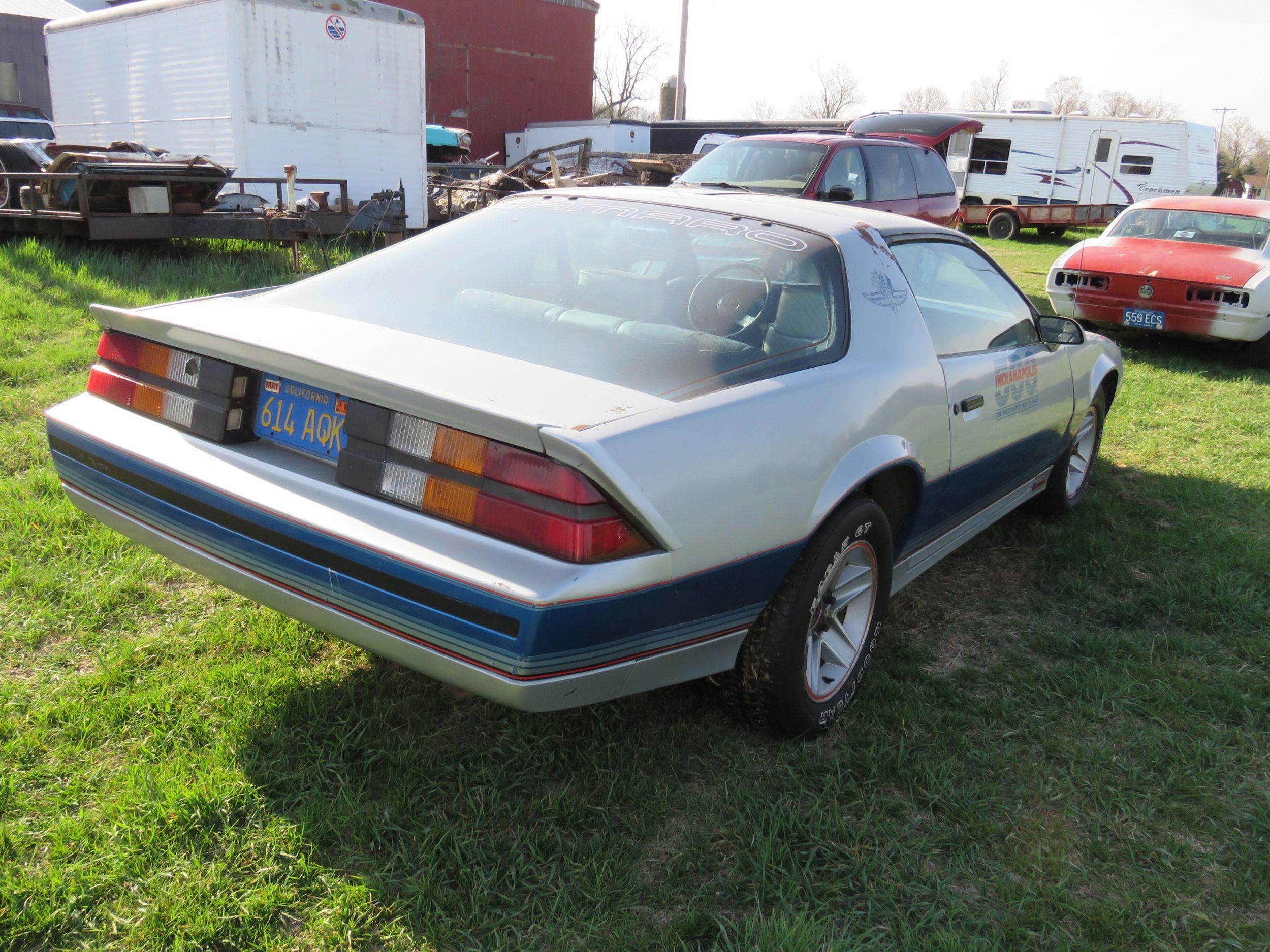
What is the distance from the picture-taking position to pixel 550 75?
3522 cm

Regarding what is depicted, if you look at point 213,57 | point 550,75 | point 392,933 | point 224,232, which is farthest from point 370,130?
point 550,75

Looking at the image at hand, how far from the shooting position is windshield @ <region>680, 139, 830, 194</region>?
28.0 ft

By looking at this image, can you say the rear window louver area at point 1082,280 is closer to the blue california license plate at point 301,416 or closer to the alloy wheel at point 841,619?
the alloy wheel at point 841,619

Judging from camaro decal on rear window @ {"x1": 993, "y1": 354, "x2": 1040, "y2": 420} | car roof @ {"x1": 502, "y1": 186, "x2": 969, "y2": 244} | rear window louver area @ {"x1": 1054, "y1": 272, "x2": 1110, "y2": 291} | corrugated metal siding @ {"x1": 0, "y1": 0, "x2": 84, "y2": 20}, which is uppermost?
corrugated metal siding @ {"x1": 0, "y1": 0, "x2": 84, "y2": 20}

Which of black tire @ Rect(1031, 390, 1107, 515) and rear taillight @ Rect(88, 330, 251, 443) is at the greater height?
rear taillight @ Rect(88, 330, 251, 443)

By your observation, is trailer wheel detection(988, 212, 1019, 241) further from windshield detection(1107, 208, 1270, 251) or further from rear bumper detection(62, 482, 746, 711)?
rear bumper detection(62, 482, 746, 711)

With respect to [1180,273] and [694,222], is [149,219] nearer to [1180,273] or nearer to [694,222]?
[694,222]

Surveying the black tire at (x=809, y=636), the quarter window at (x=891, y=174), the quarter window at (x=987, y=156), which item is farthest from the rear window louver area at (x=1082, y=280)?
the quarter window at (x=987, y=156)

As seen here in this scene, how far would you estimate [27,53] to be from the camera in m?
30.4

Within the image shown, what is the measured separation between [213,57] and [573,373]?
11588 millimetres

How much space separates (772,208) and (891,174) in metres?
6.82

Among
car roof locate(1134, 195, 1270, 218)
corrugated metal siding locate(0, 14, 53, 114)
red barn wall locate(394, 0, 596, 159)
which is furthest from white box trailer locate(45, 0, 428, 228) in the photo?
corrugated metal siding locate(0, 14, 53, 114)

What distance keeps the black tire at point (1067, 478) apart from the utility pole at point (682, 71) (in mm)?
27015

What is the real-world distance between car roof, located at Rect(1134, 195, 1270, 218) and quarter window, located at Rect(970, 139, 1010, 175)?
14267mm
